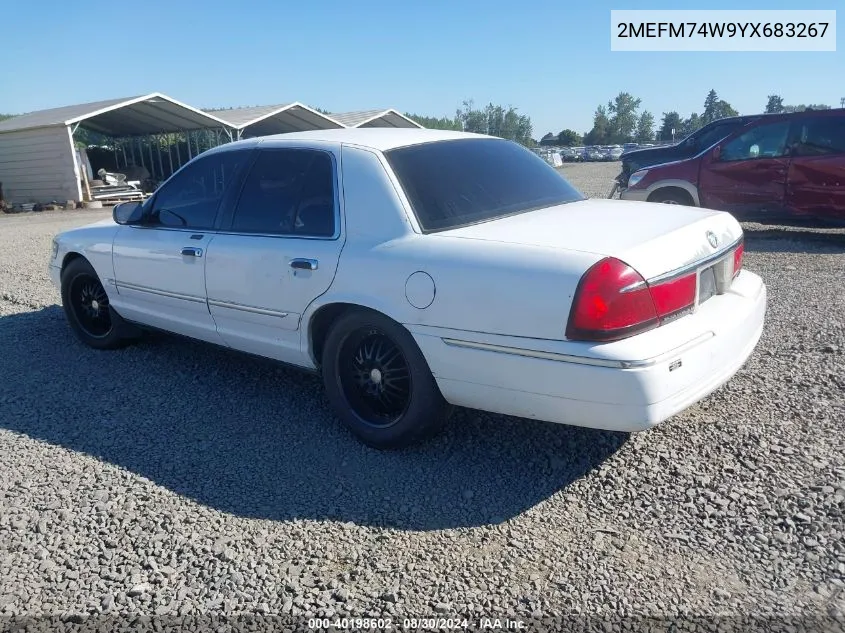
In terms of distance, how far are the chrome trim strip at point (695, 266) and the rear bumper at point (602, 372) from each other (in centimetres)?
21

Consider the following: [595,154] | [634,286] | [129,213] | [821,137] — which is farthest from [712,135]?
[595,154]

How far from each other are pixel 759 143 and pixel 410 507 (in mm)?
8748

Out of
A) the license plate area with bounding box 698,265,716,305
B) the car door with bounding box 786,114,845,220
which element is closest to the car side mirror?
the license plate area with bounding box 698,265,716,305

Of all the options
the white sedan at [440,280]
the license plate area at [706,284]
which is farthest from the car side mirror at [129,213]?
the license plate area at [706,284]

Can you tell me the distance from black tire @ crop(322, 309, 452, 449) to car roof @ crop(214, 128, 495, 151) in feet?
3.27

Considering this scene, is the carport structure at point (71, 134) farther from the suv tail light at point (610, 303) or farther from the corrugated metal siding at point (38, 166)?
the suv tail light at point (610, 303)

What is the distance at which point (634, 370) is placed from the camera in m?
2.82

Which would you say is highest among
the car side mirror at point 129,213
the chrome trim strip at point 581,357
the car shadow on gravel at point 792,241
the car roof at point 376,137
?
the car roof at point 376,137

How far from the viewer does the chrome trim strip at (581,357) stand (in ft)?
9.27

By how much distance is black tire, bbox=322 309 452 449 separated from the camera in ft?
11.2

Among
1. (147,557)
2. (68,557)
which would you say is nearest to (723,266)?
(147,557)

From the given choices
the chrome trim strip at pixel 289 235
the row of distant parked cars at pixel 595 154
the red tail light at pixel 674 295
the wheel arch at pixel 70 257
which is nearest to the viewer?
the red tail light at pixel 674 295

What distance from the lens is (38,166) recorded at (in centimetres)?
2300

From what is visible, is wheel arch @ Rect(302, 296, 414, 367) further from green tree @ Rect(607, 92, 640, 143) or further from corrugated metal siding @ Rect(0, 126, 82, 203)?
green tree @ Rect(607, 92, 640, 143)
